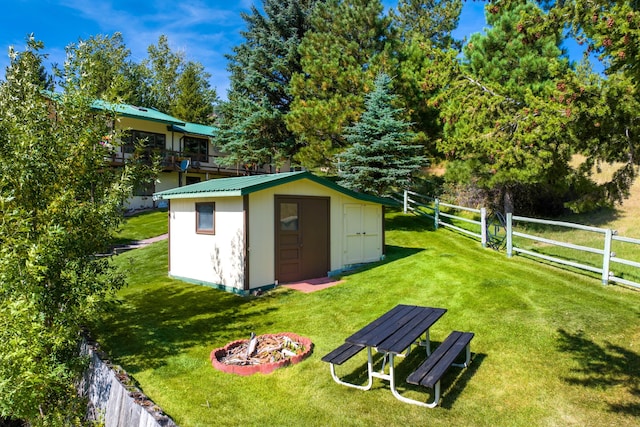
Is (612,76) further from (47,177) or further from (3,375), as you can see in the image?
(3,375)

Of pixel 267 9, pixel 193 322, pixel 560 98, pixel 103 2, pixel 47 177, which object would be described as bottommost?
pixel 193 322

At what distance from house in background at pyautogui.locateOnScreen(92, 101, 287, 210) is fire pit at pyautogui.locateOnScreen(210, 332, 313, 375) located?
1924cm

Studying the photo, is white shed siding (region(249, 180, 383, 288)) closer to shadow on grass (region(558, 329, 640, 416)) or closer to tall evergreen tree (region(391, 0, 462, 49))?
shadow on grass (region(558, 329, 640, 416))

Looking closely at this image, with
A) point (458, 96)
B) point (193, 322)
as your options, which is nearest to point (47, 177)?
point (193, 322)

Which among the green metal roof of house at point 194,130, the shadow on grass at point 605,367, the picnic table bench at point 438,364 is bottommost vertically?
the shadow on grass at point 605,367

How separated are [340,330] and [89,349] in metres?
3.79

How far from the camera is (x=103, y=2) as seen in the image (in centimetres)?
1627

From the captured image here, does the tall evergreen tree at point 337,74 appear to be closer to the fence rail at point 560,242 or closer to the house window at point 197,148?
the fence rail at point 560,242

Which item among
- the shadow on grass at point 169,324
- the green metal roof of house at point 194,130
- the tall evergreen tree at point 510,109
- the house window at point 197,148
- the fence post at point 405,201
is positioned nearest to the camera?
the shadow on grass at point 169,324

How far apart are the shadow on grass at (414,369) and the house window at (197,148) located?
2384cm

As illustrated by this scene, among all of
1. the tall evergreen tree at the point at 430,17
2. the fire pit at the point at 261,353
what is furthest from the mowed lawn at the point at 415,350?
the tall evergreen tree at the point at 430,17

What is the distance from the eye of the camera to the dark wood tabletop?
14.4 feet

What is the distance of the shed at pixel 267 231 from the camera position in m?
9.38

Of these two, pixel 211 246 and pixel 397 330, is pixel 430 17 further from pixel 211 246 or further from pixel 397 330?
pixel 397 330
